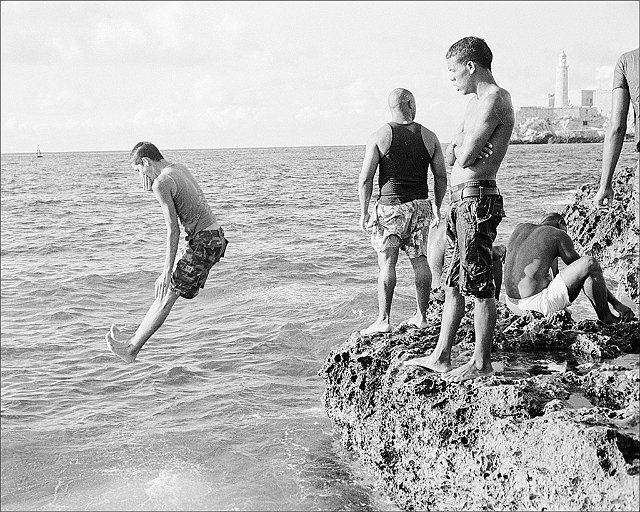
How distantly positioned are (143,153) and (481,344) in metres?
3.12

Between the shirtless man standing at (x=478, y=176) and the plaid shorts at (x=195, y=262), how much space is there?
2.19 metres

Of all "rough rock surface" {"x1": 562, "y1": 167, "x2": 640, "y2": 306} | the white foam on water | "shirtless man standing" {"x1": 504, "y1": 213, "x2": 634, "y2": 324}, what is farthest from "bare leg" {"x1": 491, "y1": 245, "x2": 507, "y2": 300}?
"rough rock surface" {"x1": 562, "y1": 167, "x2": 640, "y2": 306}

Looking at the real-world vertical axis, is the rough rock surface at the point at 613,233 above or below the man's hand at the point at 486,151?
below

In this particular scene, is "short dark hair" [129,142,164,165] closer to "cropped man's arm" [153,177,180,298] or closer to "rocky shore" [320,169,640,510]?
"cropped man's arm" [153,177,180,298]

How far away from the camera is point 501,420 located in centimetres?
464

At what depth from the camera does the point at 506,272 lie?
7094 millimetres

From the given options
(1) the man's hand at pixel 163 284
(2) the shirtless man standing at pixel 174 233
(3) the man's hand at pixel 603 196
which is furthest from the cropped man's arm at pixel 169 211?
(3) the man's hand at pixel 603 196

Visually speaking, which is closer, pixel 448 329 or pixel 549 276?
pixel 448 329

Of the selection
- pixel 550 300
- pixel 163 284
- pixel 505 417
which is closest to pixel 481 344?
pixel 505 417

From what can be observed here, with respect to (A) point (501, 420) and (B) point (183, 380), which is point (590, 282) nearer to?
(A) point (501, 420)

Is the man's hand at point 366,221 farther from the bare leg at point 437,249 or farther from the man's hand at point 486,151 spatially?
the man's hand at point 486,151

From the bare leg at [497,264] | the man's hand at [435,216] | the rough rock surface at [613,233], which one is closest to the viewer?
the man's hand at [435,216]

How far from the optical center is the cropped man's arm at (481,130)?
4.93 metres

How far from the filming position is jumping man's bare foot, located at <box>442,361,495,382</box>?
5.20m
